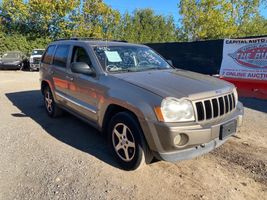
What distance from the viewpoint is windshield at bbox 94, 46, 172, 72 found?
452 centimetres

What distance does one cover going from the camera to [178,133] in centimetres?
328

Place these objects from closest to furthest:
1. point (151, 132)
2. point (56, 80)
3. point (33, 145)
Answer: point (151, 132) → point (33, 145) → point (56, 80)

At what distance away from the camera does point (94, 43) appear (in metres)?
5.02

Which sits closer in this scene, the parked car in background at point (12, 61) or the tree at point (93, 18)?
the parked car in background at point (12, 61)

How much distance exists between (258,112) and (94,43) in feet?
14.8

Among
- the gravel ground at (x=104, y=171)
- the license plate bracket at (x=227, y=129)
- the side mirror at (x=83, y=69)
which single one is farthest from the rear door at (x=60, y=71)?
the license plate bracket at (x=227, y=129)

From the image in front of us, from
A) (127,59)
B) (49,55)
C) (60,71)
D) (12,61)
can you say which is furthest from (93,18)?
(127,59)

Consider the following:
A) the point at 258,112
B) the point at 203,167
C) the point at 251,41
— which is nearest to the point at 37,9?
the point at 251,41

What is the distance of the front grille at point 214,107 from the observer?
11.4 feet

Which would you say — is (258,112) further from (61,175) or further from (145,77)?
(61,175)

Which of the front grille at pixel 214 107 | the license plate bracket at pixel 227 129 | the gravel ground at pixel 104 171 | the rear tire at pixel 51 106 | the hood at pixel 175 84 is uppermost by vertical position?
the hood at pixel 175 84

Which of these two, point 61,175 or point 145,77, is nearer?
point 61,175

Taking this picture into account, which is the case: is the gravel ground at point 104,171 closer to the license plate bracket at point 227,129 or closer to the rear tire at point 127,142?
the rear tire at point 127,142

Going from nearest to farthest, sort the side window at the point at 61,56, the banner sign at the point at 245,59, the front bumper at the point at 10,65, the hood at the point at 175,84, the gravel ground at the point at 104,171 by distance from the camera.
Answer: the gravel ground at the point at 104,171 → the hood at the point at 175,84 → the side window at the point at 61,56 → the banner sign at the point at 245,59 → the front bumper at the point at 10,65
